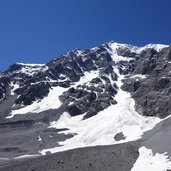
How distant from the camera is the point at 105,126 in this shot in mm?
147375

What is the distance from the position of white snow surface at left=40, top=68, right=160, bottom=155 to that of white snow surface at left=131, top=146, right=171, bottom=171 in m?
27.4

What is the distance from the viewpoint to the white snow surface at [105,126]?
12951 centimetres

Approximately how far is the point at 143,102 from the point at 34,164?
92.9 metres

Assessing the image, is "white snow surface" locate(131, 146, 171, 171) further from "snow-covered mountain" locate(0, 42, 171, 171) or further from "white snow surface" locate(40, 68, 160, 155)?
"white snow surface" locate(40, 68, 160, 155)

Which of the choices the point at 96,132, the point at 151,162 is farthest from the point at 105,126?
the point at 151,162

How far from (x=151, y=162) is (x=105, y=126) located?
58642 mm

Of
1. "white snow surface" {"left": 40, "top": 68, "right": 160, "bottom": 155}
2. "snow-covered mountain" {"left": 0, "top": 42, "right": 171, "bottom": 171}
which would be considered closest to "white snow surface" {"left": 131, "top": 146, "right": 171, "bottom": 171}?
"snow-covered mountain" {"left": 0, "top": 42, "right": 171, "bottom": 171}

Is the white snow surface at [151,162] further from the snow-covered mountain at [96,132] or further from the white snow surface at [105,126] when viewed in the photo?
the white snow surface at [105,126]

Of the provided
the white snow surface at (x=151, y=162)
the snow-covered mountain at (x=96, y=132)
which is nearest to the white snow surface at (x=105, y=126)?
the snow-covered mountain at (x=96, y=132)

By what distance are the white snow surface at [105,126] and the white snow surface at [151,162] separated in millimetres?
27442

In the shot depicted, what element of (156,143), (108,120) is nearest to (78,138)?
(108,120)

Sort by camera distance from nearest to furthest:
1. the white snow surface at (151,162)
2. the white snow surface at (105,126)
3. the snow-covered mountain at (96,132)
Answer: the white snow surface at (151,162) < the snow-covered mountain at (96,132) < the white snow surface at (105,126)

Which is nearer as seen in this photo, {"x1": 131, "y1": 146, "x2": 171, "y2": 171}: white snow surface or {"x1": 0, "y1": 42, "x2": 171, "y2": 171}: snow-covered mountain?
{"x1": 131, "y1": 146, "x2": 171, "y2": 171}: white snow surface

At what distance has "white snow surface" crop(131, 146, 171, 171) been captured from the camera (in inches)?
3305
